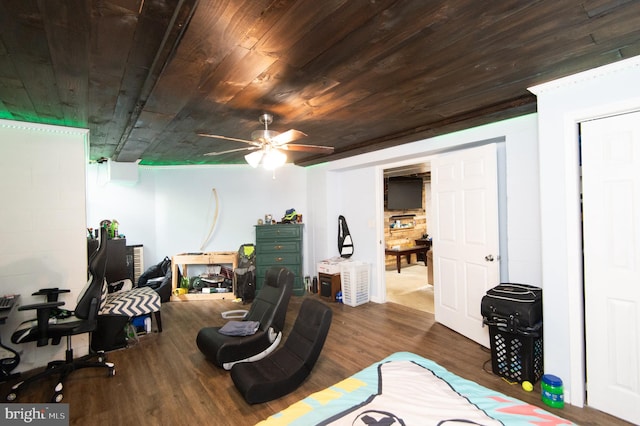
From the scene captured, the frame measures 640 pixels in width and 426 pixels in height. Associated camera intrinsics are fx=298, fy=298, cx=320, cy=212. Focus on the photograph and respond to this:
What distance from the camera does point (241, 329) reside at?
308cm

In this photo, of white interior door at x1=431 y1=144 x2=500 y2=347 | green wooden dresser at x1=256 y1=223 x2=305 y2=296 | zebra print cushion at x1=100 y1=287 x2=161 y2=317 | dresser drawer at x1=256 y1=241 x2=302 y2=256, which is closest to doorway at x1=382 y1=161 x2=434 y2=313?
white interior door at x1=431 y1=144 x2=500 y2=347

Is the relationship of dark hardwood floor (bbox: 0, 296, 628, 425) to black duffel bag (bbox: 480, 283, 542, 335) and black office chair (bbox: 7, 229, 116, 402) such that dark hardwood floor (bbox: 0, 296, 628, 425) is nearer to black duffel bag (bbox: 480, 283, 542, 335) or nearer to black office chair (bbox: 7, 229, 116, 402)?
black office chair (bbox: 7, 229, 116, 402)

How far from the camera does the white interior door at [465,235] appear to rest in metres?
3.18

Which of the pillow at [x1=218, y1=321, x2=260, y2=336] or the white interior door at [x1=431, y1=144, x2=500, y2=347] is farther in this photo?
the white interior door at [x1=431, y1=144, x2=500, y2=347]

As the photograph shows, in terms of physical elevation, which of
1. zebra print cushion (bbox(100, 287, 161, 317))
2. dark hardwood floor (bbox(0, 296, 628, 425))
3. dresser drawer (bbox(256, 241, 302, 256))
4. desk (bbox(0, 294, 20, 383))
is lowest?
dark hardwood floor (bbox(0, 296, 628, 425))

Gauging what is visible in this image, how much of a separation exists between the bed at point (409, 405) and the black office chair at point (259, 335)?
1521 millimetres

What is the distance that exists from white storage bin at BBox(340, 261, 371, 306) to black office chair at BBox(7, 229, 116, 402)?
3.13 meters

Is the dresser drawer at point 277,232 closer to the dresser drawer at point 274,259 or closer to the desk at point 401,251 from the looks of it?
the dresser drawer at point 274,259

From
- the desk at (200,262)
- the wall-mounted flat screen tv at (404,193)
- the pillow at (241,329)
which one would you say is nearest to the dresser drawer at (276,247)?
the desk at (200,262)

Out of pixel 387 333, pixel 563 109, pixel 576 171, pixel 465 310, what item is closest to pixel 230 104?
pixel 563 109

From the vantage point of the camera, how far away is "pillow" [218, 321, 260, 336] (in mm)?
3033

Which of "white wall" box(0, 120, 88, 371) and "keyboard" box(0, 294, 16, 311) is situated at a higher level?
"white wall" box(0, 120, 88, 371)

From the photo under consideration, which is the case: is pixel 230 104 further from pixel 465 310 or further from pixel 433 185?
pixel 465 310

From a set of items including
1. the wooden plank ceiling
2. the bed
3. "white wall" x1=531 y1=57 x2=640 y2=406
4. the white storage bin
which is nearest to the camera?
the bed
